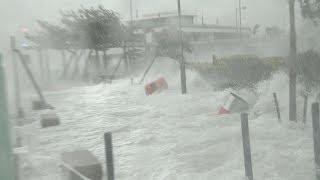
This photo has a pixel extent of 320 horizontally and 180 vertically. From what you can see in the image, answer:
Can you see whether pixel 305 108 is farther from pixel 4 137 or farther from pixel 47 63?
pixel 4 137

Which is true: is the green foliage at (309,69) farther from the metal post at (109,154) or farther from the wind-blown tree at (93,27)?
the metal post at (109,154)

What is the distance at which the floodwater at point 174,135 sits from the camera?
6.81 feet

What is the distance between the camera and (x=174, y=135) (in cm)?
266

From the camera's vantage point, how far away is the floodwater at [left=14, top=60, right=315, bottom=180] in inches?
81.7

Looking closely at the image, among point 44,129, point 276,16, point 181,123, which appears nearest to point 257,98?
point 276,16

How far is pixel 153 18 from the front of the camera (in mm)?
2162

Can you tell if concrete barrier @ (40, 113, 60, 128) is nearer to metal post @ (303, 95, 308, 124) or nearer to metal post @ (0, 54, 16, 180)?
metal post @ (303, 95, 308, 124)

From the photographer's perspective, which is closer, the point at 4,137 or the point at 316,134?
the point at 4,137

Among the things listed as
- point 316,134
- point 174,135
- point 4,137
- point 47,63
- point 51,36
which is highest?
point 51,36

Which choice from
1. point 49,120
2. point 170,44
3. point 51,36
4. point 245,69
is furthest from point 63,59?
point 170,44

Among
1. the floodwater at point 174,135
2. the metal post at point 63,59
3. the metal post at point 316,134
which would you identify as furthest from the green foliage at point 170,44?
the metal post at point 316,134

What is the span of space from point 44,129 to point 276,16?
134cm

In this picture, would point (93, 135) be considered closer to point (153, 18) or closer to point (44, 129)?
point (44, 129)

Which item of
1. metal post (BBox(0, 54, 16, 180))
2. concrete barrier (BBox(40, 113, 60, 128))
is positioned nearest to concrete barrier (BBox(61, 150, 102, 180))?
concrete barrier (BBox(40, 113, 60, 128))
